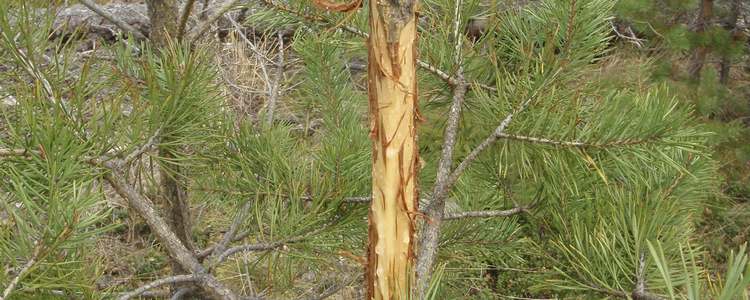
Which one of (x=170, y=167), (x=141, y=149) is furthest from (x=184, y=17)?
(x=141, y=149)

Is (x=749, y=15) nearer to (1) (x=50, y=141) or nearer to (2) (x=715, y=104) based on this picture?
(2) (x=715, y=104)

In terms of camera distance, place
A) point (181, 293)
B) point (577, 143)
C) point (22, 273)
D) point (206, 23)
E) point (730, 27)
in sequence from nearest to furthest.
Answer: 1. point (22, 273)
2. point (577, 143)
3. point (181, 293)
4. point (206, 23)
5. point (730, 27)

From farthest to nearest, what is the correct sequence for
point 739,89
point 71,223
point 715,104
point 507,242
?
1. point 739,89
2. point 715,104
3. point 507,242
4. point 71,223

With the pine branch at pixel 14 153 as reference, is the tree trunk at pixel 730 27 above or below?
below

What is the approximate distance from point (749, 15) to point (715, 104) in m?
1.22

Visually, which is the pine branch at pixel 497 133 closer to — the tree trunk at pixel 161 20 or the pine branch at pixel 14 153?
the pine branch at pixel 14 153

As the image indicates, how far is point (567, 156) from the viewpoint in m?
0.63

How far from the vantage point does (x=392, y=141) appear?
53 centimetres

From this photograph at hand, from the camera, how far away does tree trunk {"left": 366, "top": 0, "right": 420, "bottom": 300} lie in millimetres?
516

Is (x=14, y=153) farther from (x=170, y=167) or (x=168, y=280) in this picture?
(x=170, y=167)

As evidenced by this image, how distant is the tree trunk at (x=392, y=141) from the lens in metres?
0.52

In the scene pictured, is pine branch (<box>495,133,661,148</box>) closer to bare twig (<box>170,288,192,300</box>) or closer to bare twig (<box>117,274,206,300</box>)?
bare twig (<box>117,274,206,300</box>)


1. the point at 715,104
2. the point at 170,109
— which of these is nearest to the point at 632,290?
the point at 170,109

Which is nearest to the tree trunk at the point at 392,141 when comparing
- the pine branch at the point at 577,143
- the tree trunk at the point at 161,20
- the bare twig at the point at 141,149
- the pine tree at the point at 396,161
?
the pine tree at the point at 396,161
